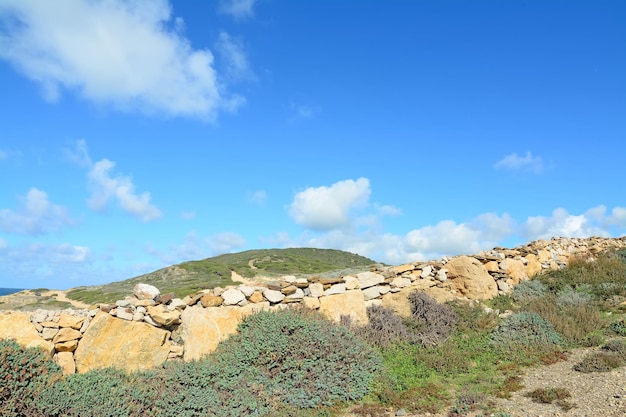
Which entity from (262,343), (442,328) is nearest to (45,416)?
(262,343)

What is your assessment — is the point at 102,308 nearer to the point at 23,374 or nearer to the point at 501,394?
the point at 23,374

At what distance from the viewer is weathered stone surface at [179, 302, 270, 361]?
9078 millimetres

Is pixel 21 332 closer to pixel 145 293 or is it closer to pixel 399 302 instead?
pixel 145 293

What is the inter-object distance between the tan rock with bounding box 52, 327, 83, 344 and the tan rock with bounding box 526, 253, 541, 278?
1460cm

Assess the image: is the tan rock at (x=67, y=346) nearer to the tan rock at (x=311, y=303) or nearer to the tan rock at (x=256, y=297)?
the tan rock at (x=256, y=297)

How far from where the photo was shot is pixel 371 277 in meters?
12.7

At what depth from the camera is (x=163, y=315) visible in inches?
363

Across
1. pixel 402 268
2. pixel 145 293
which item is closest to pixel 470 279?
pixel 402 268

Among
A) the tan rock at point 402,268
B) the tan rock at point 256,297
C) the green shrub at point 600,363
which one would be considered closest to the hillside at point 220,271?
the tan rock at point 402,268

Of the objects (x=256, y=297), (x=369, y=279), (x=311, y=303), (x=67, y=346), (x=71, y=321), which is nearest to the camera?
(x=67, y=346)

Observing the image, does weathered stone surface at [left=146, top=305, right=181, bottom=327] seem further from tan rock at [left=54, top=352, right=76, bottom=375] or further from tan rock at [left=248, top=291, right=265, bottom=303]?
tan rock at [left=248, top=291, right=265, bottom=303]

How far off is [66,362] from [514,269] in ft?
45.0

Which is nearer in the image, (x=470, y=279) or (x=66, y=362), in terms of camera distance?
(x=66, y=362)

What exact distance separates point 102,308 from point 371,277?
7.10 m
